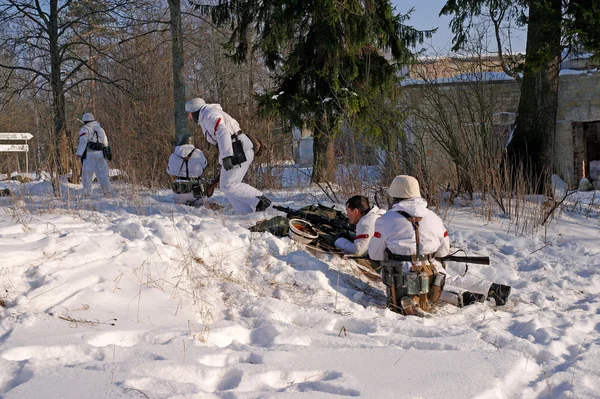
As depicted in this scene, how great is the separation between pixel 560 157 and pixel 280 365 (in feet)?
53.6

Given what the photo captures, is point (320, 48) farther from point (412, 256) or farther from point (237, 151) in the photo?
point (412, 256)

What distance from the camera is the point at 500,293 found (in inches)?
213

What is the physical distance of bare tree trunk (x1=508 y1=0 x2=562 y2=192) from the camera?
37.1ft

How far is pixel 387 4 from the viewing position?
46.9ft

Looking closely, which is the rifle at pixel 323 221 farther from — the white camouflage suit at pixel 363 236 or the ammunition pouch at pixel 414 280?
the ammunition pouch at pixel 414 280

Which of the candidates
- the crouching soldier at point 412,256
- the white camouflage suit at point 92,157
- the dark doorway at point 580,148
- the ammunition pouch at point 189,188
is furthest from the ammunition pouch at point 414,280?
the dark doorway at point 580,148

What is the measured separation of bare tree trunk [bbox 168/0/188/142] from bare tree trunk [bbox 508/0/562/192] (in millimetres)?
6979

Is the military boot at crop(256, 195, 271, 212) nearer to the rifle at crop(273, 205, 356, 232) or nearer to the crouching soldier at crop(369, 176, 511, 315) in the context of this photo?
the rifle at crop(273, 205, 356, 232)

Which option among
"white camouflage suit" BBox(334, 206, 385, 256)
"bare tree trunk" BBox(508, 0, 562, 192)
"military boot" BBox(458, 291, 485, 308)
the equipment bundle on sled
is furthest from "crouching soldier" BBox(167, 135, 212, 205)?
"bare tree trunk" BBox(508, 0, 562, 192)

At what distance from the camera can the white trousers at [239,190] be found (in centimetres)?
847

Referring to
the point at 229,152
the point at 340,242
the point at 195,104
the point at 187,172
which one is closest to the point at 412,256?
the point at 340,242

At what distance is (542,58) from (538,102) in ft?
2.91

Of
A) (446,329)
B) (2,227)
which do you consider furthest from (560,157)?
(2,227)

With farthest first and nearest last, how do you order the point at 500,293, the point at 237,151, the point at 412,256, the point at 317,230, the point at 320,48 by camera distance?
the point at 320,48 < the point at 237,151 < the point at 317,230 < the point at 500,293 < the point at 412,256
